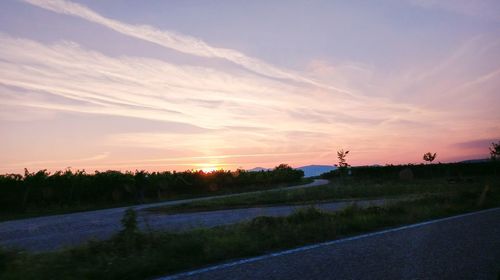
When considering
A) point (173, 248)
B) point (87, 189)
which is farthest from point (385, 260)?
point (87, 189)

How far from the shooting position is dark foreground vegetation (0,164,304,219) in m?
31.5

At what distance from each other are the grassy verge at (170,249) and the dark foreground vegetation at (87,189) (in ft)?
71.8

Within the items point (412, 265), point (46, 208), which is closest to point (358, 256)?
point (412, 265)

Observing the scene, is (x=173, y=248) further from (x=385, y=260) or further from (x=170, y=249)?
(x=385, y=260)

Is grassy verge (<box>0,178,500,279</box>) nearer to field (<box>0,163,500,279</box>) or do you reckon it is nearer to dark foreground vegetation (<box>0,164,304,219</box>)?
field (<box>0,163,500,279</box>)

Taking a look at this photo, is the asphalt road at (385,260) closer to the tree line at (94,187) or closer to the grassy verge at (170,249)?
the grassy verge at (170,249)

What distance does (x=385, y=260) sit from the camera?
709cm

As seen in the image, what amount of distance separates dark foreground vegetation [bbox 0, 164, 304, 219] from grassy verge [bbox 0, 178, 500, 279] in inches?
862

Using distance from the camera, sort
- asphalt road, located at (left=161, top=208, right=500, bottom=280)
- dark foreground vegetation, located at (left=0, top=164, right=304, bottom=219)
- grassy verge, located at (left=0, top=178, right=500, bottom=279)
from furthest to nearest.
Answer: dark foreground vegetation, located at (left=0, top=164, right=304, bottom=219) < grassy verge, located at (left=0, top=178, right=500, bottom=279) < asphalt road, located at (left=161, top=208, right=500, bottom=280)

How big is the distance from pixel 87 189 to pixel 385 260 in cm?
3282

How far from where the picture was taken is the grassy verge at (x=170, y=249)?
709cm

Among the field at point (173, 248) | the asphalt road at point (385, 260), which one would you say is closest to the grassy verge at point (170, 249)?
the field at point (173, 248)

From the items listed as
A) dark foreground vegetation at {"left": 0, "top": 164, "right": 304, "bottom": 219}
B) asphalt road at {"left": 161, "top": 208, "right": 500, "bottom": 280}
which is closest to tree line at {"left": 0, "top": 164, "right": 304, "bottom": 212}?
dark foreground vegetation at {"left": 0, "top": 164, "right": 304, "bottom": 219}

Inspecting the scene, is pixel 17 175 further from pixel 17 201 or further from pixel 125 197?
pixel 125 197
